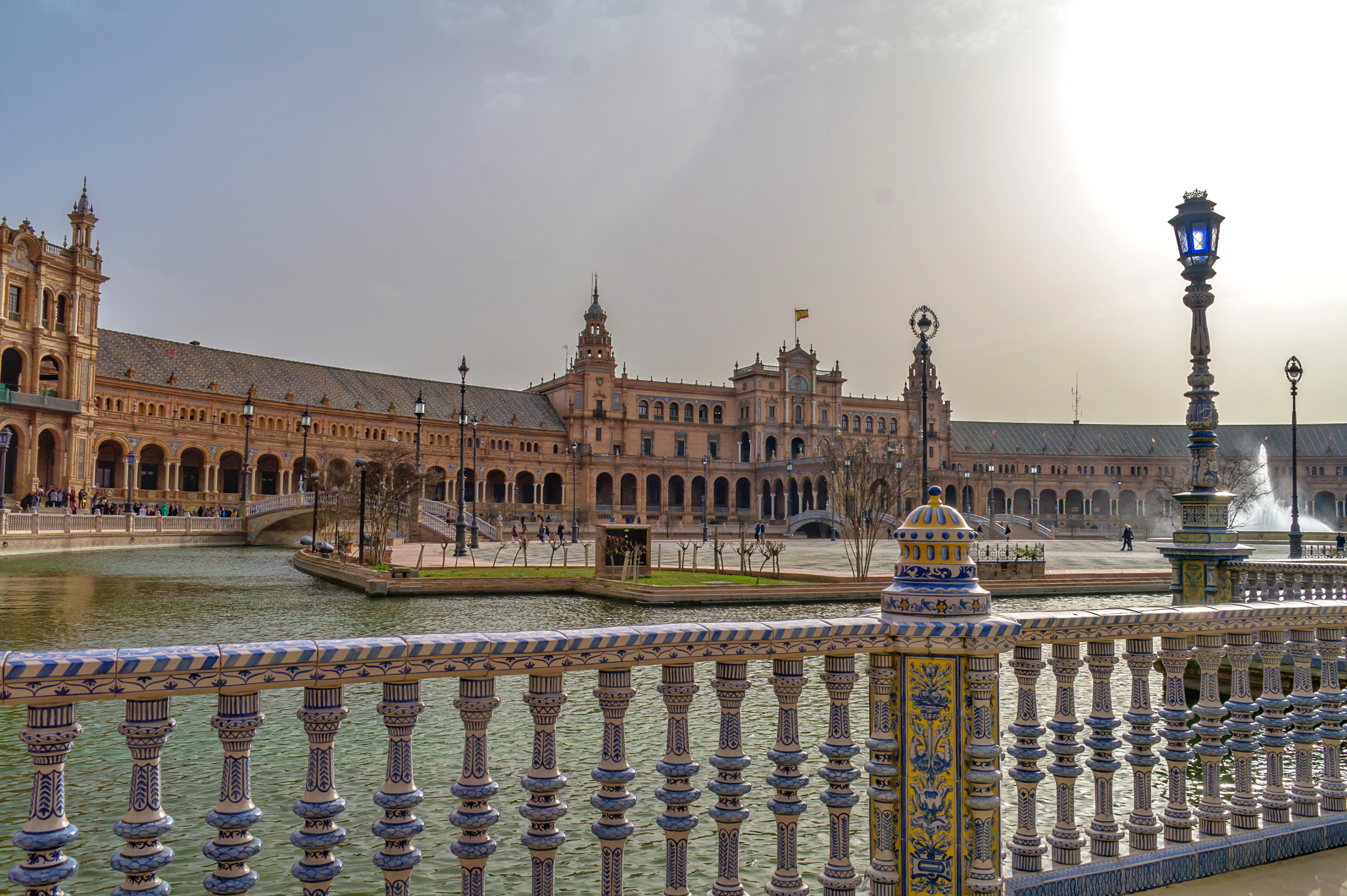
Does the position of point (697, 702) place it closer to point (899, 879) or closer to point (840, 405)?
point (899, 879)

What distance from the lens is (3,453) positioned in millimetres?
42594

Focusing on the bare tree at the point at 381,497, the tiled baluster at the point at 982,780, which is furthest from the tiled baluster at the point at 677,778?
the bare tree at the point at 381,497

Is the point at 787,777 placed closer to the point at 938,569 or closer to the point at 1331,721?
the point at 938,569

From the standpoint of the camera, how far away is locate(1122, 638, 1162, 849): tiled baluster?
4023mm

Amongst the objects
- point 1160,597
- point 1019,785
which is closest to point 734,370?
point 1160,597

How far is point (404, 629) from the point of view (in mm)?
16875

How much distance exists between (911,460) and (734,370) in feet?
74.3

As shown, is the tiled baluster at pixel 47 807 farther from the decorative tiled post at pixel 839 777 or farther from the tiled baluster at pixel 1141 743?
the tiled baluster at pixel 1141 743

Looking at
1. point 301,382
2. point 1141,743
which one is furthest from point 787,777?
point 301,382

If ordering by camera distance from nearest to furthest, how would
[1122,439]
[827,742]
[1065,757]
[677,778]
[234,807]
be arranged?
[234,807], [677,778], [827,742], [1065,757], [1122,439]

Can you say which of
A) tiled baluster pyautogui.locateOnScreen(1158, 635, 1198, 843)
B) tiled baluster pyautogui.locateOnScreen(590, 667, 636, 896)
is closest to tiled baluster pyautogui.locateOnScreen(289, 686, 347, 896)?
tiled baluster pyautogui.locateOnScreen(590, 667, 636, 896)

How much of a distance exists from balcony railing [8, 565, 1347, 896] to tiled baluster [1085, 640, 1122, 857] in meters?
0.01

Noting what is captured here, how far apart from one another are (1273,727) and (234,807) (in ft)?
15.3

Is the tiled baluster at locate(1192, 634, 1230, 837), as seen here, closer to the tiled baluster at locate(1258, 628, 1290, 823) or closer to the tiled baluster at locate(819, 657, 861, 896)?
the tiled baluster at locate(1258, 628, 1290, 823)
